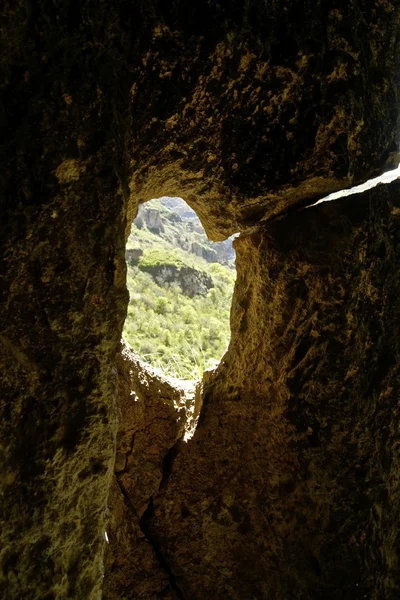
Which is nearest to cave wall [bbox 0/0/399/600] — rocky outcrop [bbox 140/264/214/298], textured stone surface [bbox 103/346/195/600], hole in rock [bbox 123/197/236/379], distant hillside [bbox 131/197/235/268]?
textured stone surface [bbox 103/346/195/600]

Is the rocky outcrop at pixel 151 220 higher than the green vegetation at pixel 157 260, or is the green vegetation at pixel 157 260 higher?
the rocky outcrop at pixel 151 220

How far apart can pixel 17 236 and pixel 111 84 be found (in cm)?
44

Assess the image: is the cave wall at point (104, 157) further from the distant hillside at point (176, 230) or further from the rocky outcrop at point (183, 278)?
the distant hillside at point (176, 230)

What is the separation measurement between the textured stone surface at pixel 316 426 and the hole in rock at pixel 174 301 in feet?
4.49

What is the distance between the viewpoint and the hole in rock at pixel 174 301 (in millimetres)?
10727

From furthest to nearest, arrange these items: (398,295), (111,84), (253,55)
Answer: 1. (398,295)
2. (253,55)
3. (111,84)

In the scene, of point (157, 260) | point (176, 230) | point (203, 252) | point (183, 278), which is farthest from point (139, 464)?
point (176, 230)

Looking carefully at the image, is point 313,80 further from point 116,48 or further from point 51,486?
point 51,486

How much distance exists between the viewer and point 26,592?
3.37 ft

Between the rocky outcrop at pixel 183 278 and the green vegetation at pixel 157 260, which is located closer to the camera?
the rocky outcrop at pixel 183 278

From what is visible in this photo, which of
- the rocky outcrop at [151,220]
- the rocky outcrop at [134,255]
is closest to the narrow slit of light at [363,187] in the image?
the rocky outcrop at [134,255]

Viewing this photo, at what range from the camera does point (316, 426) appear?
1696 millimetres

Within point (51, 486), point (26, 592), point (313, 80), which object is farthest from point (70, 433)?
point (313, 80)

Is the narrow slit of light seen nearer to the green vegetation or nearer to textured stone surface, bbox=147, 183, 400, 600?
textured stone surface, bbox=147, 183, 400, 600
